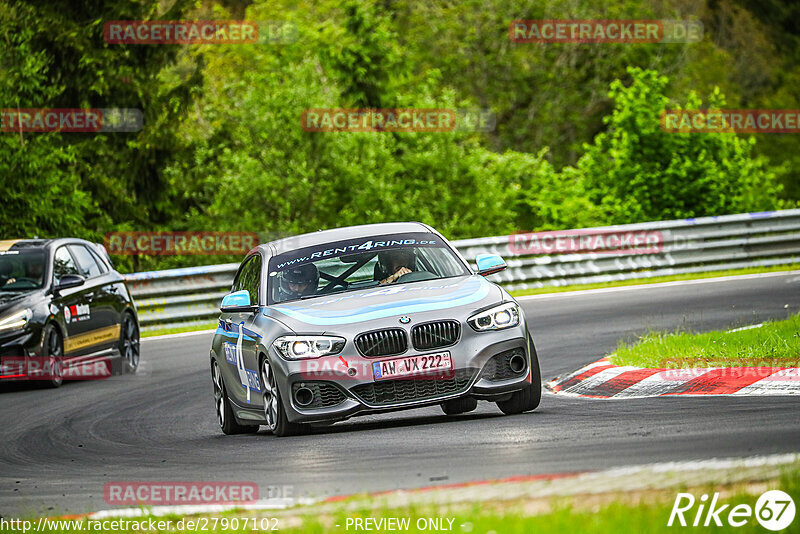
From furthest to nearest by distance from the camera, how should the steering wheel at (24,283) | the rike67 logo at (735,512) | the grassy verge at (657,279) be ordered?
the grassy verge at (657,279) → the steering wheel at (24,283) → the rike67 logo at (735,512)

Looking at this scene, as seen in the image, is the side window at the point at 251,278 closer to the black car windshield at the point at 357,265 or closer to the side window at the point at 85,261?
the black car windshield at the point at 357,265

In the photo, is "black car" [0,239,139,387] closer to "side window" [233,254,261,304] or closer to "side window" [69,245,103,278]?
"side window" [69,245,103,278]

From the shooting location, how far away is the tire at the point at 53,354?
1491 cm

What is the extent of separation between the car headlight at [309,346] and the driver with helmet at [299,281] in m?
0.93

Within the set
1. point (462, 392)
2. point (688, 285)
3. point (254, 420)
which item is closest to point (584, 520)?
point (462, 392)

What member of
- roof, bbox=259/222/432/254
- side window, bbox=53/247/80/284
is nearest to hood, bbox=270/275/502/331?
roof, bbox=259/222/432/254

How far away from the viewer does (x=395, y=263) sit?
34.1 ft

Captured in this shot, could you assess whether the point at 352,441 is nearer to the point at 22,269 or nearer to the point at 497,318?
the point at 497,318

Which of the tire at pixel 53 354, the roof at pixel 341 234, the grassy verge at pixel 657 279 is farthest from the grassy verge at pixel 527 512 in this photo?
the grassy verge at pixel 657 279

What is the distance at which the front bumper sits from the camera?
9.08 metres

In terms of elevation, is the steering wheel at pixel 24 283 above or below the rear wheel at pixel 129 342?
above

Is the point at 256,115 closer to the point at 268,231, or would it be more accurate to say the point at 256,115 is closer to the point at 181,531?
the point at 268,231

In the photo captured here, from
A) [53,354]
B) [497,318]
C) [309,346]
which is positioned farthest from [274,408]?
[53,354]

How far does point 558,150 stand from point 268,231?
23389 mm
